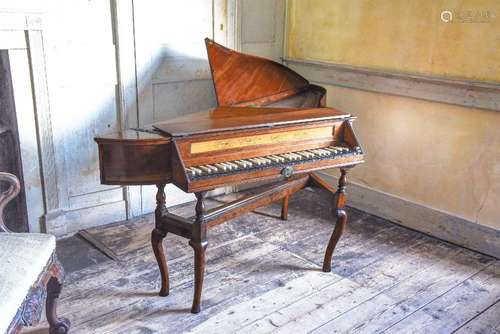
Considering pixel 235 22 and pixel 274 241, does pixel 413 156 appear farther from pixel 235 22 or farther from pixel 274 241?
pixel 235 22

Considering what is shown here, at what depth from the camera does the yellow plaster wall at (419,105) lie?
291 cm

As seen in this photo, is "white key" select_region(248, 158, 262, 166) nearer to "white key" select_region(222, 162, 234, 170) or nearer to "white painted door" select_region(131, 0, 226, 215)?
"white key" select_region(222, 162, 234, 170)

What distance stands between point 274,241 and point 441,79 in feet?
4.77

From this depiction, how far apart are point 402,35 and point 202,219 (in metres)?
1.90

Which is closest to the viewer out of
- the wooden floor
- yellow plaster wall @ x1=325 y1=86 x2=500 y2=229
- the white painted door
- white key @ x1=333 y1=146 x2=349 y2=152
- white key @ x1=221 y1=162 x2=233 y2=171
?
white key @ x1=221 y1=162 x2=233 y2=171

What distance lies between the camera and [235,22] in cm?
365

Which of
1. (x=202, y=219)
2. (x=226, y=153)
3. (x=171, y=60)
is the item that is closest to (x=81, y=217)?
(x=171, y=60)

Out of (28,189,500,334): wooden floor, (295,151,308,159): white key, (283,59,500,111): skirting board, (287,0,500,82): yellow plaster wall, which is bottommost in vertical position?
(28,189,500,334): wooden floor

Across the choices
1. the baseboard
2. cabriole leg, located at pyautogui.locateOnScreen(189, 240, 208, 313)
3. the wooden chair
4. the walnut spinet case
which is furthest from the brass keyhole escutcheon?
the baseboard

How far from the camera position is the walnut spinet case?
6.89 ft

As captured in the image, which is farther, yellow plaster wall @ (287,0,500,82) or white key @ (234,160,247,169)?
yellow plaster wall @ (287,0,500,82)

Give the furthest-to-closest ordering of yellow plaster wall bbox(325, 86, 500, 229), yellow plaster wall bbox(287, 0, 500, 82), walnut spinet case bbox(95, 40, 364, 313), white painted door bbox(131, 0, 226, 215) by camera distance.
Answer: white painted door bbox(131, 0, 226, 215), yellow plaster wall bbox(325, 86, 500, 229), yellow plaster wall bbox(287, 0, 500, 82), walnut spinet case bbox(95, 40, 364, 313)

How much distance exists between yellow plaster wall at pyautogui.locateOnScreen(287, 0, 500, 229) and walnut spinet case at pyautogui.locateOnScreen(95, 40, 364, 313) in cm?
68

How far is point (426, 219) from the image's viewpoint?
3287 millimetres
